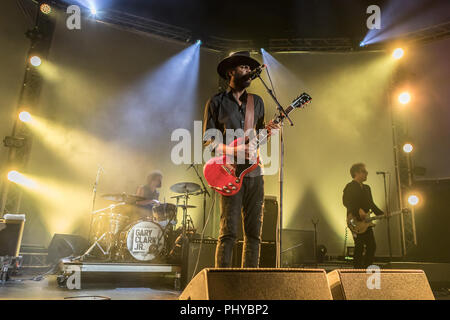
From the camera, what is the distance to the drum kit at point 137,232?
521cm

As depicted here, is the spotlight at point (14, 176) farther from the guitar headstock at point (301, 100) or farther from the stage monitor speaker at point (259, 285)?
the stage monitor speaker at point (259, 285)

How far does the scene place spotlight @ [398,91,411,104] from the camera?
771cm

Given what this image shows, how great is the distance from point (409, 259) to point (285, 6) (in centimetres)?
631

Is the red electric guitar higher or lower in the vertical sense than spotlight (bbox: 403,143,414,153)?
lower

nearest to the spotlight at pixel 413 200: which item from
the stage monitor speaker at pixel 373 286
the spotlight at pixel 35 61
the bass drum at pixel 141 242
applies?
the bass drum at pixel 141 242

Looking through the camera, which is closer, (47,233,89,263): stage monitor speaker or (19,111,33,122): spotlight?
(47,233,89,263): stage monitor speaker

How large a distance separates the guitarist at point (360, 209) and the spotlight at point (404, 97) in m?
3.28

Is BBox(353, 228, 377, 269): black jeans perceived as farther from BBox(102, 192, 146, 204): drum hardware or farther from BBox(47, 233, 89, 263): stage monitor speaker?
BBox(47, 233, 89, 263): stage monitor speaker

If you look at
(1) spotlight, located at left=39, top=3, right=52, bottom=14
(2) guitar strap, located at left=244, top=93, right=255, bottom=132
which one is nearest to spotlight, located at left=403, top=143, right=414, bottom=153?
(2) guitar strap, located at left=244, top=93, right=255, bottom=132

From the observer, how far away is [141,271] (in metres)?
4.69

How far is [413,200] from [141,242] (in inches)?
230

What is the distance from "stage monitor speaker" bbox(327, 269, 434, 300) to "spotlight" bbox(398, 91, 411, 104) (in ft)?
23.6

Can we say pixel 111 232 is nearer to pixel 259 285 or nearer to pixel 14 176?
pixel 14 176
